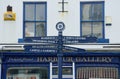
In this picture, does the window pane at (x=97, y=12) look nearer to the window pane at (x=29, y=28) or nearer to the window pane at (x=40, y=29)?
the window pane at (x=40, y=29)

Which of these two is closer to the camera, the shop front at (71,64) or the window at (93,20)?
the shop front at (71,64)

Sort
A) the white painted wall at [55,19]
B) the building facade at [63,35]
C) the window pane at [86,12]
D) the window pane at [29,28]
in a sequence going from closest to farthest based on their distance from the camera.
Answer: the building facade at [63,35] → the white painted wall at [55,19] → the window pane at [86,12] → the window pane at [29,28]

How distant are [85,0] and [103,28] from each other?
4.20ft

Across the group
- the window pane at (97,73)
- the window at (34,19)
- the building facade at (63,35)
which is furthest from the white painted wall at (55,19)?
the window pane at (97,73)

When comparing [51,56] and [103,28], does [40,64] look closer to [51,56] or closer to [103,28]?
[51,56]

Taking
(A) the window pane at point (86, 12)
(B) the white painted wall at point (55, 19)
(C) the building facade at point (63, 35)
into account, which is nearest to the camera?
(C) the building facade at point (63, 35)

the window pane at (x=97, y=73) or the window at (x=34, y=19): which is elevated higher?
the window at (x=34, y=19)

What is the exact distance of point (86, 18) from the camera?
15352 mm

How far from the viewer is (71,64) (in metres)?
15.1

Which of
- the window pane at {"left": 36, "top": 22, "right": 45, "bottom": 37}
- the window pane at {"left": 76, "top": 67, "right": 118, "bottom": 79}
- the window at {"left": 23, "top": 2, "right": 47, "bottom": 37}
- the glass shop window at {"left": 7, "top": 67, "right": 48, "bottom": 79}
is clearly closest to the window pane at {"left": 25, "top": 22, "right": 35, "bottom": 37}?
the window at {"left": 23, "top": 2, "right": 47, "bottom": 37}

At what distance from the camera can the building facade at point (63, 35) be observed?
1502 cm

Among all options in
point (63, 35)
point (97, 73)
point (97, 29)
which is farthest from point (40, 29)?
point (97, 73)

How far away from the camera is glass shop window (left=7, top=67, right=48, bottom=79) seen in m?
15.3

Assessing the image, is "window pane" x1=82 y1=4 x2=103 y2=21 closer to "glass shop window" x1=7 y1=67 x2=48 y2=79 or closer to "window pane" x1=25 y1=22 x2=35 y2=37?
"window pane" x1=25 y1=22 x2=35 y2=37
